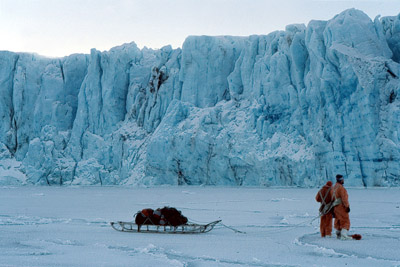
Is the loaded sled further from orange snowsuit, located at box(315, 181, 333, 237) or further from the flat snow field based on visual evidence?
orange snowsuit, located at box(315, 181, 333, 237)

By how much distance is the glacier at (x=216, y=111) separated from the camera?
29.6 metres

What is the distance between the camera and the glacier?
29.6 m

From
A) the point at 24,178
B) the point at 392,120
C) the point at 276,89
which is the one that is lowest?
the point at 24,178

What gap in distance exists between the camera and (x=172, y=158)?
117 ft

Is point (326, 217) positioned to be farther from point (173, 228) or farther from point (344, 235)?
point (173, 228)

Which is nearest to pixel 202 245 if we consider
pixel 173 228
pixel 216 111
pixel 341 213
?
pixel 173 228

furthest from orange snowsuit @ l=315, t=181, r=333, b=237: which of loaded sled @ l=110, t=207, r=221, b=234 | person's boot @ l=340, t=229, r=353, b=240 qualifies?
loaded sled @ l=110, t=207, r=221, b=234

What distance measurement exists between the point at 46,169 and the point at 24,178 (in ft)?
9.00

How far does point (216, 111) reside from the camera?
121ft

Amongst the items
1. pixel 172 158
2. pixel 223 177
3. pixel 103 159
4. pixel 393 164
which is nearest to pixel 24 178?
pixel 103 159

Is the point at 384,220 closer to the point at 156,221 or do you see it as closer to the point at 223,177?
the point at 156,221

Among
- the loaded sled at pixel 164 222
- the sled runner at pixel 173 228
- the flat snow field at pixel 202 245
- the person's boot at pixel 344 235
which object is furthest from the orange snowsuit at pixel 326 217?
the loaded sled at pixel 164 222

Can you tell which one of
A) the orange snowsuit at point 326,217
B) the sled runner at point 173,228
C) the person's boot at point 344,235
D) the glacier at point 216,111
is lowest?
the sled runner at point 173,228

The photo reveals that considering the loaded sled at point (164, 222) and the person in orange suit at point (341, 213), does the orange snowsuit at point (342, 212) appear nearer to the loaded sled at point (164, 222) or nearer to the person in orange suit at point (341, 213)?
the person in orange suit at point (341, 213)
